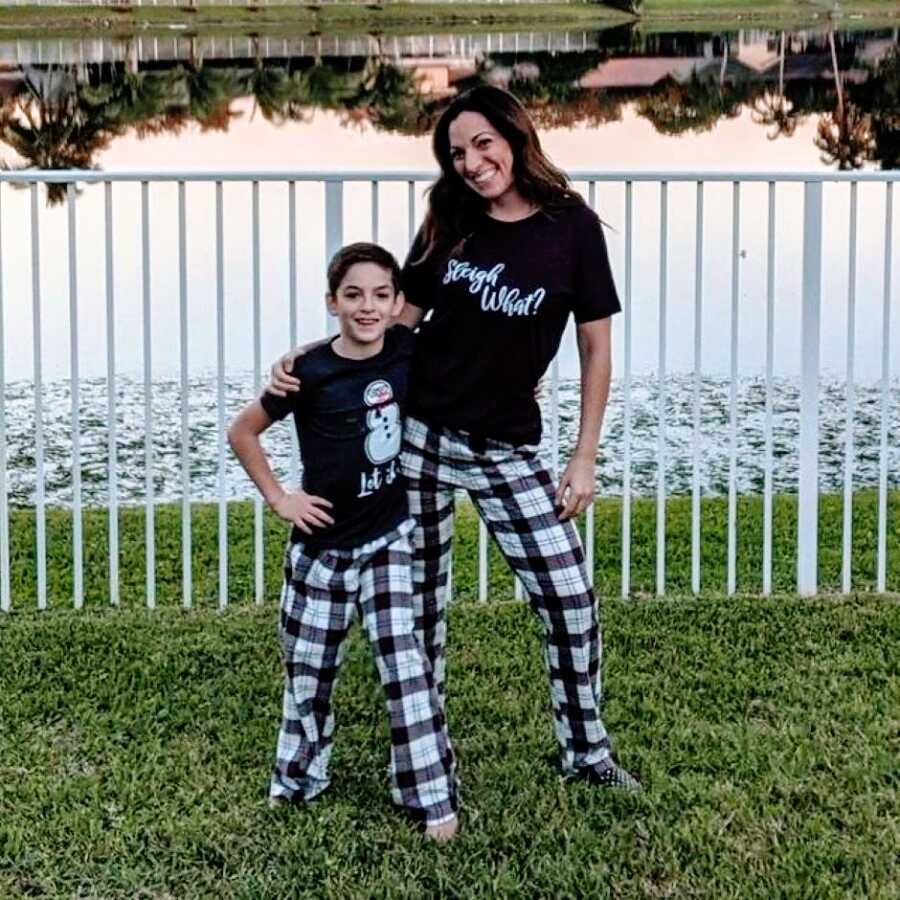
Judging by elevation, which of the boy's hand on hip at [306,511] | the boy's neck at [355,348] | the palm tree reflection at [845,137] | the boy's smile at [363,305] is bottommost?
the boy's hand on hip at [306,511]

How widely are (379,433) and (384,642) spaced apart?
389mm

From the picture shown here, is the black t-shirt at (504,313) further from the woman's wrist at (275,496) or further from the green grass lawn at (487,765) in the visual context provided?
the green grass lawn at (487,765)

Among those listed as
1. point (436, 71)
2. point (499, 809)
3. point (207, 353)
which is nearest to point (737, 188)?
point (499, 809)

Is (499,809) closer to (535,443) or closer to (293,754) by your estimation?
(293,754)

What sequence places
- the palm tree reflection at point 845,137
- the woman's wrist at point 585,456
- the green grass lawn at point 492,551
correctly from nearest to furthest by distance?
the woman's wrist at point 585,456, the green grass lawn at point 492,551, the palm tree reflection at point 845,137

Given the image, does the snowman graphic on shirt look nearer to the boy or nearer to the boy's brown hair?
the boy

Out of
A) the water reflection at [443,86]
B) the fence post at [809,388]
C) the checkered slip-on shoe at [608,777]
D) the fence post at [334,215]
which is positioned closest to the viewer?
the checkered slip-on shoe at [608,777]

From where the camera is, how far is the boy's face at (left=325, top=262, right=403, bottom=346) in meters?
2.69

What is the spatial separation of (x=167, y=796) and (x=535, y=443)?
103 centimetres

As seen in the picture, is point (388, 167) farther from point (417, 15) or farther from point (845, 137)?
point (417, 15)

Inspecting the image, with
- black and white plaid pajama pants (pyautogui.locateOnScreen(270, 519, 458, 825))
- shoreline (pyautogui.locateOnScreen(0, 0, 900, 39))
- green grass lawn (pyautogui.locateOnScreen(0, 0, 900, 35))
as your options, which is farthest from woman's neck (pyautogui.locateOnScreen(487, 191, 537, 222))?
green grass lawn (pyautogui.locateOnScreen(0, 0, 900, 35))

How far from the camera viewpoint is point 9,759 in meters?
3.13

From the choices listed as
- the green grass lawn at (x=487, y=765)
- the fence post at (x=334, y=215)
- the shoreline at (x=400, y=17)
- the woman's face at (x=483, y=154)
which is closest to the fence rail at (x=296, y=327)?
the fence post at (x=334, y=215)

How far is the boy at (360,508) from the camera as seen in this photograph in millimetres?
2711
